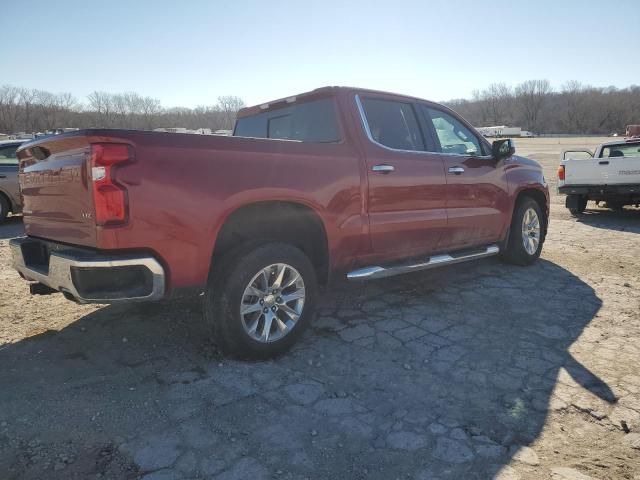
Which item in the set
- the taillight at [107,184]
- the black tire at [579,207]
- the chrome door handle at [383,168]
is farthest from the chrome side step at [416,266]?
the black tire at [579,207]

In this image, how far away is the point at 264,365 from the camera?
314 cm

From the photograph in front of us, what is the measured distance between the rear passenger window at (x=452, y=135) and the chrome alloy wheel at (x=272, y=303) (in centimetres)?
226

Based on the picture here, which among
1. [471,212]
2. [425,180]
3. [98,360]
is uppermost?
[425,180]

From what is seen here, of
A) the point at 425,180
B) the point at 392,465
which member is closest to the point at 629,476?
the point at 392,465

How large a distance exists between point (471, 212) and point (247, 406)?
3195 millimetres

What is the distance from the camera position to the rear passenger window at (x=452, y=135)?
4.61m

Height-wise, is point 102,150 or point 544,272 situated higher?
point 102,150

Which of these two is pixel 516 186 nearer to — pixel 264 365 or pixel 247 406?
pixel 264 365

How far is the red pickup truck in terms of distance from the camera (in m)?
2.59

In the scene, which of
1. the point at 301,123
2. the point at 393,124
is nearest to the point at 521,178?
the point at 393,124

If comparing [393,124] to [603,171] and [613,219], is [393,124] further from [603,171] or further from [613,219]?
[613,219]

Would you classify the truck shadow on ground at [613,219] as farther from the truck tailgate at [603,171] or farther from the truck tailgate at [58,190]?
the truck tailgate at [58,190]

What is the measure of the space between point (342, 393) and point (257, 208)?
53.0 inches

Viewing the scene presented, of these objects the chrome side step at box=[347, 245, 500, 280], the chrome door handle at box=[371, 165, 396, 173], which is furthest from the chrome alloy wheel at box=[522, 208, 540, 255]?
the chrome door handle at box=[371, 165, 396, 173]
